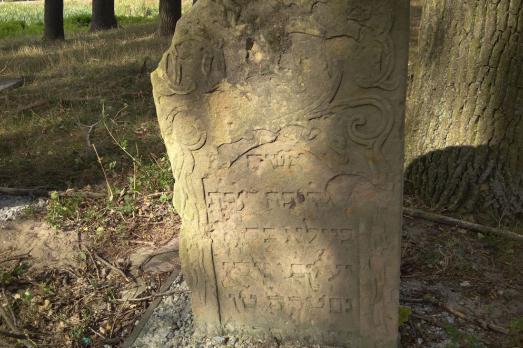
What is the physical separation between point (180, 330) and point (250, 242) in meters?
0.75

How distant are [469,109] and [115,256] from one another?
8.95 ft

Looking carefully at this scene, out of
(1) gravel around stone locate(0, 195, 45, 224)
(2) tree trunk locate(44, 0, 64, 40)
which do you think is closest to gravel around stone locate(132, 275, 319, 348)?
(1) gravel around stone locate(0, 195, 45, 224)

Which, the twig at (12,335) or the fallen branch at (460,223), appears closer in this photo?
the twig at (12,335)

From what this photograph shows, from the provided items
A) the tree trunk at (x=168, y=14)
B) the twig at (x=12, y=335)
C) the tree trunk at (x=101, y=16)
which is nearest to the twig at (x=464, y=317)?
the twig at (x=12, y=335)

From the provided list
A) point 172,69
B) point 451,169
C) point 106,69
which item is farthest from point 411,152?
point 106,69

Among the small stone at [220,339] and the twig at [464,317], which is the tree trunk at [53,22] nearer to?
the small stone at [220,339]

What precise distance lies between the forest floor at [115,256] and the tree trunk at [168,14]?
6.09 meters

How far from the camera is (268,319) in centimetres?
292

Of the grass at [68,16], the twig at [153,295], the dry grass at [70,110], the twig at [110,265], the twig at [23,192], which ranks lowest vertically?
the twig at [153,295]

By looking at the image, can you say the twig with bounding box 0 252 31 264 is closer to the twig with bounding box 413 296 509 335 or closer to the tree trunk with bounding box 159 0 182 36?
the twig with bounding box 413 296 509 335

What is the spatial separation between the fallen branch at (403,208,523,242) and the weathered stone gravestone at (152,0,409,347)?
4.64 ft

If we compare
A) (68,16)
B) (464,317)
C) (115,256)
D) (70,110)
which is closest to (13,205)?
(115,256)

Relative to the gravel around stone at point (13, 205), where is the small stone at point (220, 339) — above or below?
below

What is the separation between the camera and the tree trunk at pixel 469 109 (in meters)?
3.66
